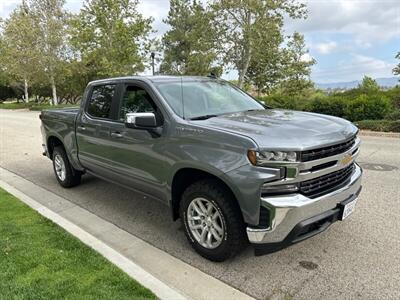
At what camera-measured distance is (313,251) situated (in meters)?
3.80

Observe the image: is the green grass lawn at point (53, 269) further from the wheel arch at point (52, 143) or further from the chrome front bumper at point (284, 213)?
the wheel arch at point (52, 143)

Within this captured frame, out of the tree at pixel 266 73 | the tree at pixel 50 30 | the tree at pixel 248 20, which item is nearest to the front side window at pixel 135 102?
the tree at pixel 248 20

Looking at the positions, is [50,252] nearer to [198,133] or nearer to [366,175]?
[198,133]

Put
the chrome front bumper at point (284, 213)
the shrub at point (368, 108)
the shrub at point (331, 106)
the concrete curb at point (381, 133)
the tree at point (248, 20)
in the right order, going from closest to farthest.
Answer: the chrome front bumper at point (284, 213), the concrete curb at point (381, 133), the shrub at point (368, 108), the shrub at point (331, 106), the tree at point (248, 20)

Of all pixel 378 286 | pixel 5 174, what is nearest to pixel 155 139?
pixel 378 286

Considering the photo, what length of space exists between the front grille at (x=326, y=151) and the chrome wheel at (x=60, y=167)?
4573mm

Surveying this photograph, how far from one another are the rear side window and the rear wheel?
4.38 ft

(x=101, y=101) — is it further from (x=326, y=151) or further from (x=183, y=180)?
(x=326, y=151)

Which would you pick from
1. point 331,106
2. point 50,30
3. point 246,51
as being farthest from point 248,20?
point 50,30

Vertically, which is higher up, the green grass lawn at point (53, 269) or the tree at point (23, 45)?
the tree at point (23, 45)

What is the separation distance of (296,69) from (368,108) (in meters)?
20.3

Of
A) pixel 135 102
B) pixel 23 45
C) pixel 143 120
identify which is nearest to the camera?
pixel 143 120

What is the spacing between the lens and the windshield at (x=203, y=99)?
4035mm

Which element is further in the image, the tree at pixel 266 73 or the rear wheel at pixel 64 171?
the tree at pixel 266 73
